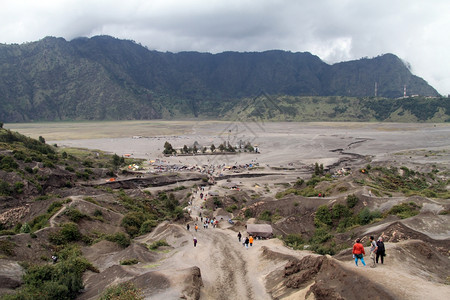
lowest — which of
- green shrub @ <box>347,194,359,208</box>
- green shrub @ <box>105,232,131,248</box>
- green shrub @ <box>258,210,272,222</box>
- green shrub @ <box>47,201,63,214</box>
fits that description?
green shrub @ <box>258,210,272,222</box>

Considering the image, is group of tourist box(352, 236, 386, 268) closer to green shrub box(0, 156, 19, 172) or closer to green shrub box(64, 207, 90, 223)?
green shrub box(64, 207, 90, 223)

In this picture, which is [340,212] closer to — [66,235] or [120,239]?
[120,239]

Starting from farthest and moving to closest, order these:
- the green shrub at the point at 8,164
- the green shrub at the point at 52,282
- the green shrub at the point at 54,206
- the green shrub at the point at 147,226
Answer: the green shrub at the point at 8,164 → the green shrub at the point at 147,226 → the green shrub at the point at 54,206 → the green shrub at the point at 52,282

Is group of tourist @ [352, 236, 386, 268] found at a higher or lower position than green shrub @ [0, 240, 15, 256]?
higher

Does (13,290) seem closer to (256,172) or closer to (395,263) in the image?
(395,263)

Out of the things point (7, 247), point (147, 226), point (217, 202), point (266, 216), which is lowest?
point (217, 202)

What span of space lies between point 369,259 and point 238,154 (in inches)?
3200

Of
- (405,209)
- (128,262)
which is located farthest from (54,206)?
(405,209)

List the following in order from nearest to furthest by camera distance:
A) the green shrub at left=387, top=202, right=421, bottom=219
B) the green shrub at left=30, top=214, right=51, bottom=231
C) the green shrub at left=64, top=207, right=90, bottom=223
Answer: the green shrub at left=387, top=202, right=421, bottom=219
the green shrub at left=30, top=214, right=51, bottom=231
the green shrub at left=64, top=207, right=90, bottom=223

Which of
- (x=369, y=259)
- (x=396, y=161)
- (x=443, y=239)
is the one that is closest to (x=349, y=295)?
(x=369, y=259)

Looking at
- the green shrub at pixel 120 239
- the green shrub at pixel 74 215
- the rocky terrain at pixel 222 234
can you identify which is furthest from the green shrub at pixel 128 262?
the green shrub at pixel 74 215

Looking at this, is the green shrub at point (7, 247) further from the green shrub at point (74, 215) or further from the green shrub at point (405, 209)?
the green shrub at point (405, 209)

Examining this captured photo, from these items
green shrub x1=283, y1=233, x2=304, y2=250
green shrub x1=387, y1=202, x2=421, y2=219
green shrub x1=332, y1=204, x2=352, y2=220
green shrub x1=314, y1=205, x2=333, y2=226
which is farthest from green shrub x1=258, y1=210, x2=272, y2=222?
green shrub x1=387, y1=202, x2=421, y2=219

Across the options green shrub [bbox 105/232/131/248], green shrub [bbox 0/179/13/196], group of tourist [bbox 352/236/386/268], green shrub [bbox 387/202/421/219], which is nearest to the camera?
group of tourist [bbox 352/236/386/268]
